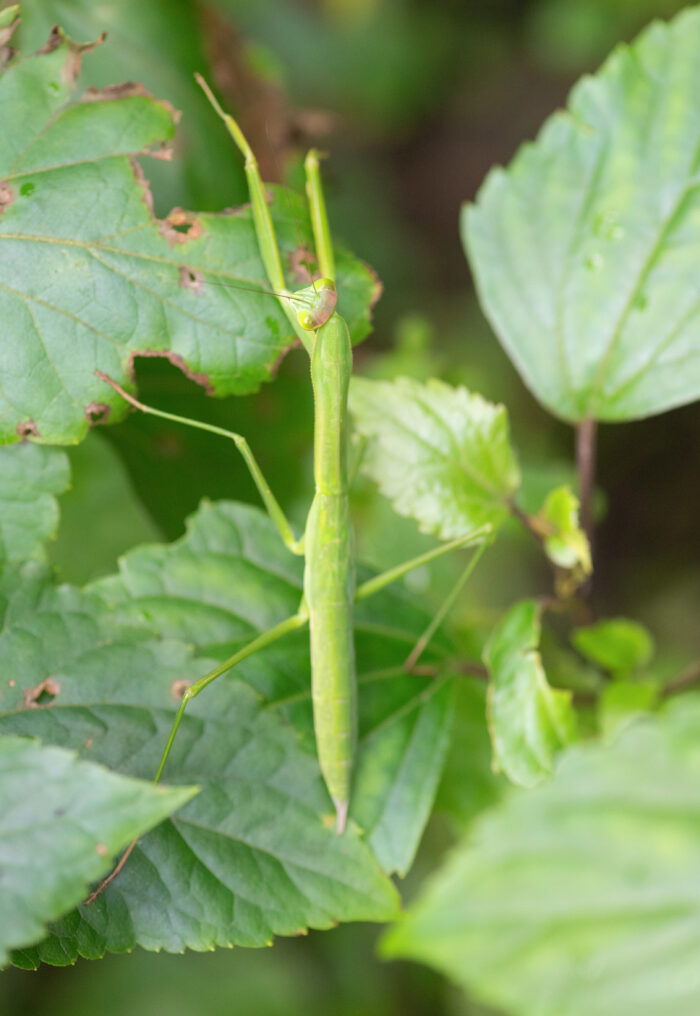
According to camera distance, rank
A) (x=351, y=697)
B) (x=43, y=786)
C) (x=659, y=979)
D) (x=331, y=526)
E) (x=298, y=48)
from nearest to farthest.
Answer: (x=659, y=979) → (x=43, y=786) → (x=351, y=697) → (x=331, y=526) → (x=298, y=48)

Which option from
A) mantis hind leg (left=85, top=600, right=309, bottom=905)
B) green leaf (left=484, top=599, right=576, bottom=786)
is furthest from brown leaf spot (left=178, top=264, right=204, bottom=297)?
green leaf (left=484, top=599, right=576, bottom=786)

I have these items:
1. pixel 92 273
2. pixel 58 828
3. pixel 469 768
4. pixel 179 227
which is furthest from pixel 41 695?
pixel 469 768

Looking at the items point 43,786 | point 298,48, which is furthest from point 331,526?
point 298,48

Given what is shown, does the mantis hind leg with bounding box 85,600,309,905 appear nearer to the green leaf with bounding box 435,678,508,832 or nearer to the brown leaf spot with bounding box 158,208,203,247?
the green leaf with bounding box 435,678,508,832

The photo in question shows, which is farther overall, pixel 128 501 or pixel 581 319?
pixel 128 501

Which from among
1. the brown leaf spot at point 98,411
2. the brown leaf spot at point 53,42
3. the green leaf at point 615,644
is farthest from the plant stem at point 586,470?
the brown leaf spot at point 53,42

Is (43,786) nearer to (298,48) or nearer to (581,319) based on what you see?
(581,319)
